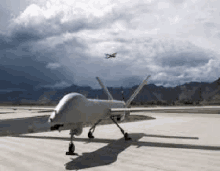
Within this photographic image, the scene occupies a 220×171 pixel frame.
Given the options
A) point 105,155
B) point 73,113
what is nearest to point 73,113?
point 73,113

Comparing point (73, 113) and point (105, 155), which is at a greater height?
point (73, 113)

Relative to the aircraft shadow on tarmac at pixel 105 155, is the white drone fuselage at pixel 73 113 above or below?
above

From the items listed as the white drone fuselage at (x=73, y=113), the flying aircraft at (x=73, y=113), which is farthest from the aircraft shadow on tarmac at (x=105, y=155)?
the white drone fuselage at (x=73, y=113)

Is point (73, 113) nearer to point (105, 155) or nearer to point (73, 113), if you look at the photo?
point (73, 113)

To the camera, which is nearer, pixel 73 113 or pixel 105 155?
pixel 73 113

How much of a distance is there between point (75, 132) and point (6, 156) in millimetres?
4273

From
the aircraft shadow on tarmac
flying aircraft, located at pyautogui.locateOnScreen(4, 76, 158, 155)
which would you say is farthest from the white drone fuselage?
the aircraft shadow on tarmac

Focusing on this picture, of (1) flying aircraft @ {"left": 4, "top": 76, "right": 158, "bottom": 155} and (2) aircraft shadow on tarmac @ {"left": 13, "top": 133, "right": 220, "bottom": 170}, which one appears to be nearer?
(2) aircraft shadow on tarmac @ {"left": 13, "top": 133, "right": 220, "bottom": 170}

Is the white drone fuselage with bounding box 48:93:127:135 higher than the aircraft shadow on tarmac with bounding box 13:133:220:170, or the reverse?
the white drone fuselage with bounding box 48:93:127:135

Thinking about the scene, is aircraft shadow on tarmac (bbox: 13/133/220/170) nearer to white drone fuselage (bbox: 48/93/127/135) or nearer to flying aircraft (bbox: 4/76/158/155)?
flying aircraft (bbox: 4/76/158/155)

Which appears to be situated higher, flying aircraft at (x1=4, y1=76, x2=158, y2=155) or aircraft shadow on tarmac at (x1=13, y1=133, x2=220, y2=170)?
flying aircraft at (x1=4, y1=76, x2=158, y2=155)

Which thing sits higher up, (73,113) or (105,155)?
(73,113)

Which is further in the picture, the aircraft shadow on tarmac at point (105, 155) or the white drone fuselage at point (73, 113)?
the white drone fuselage at point (73, 113)

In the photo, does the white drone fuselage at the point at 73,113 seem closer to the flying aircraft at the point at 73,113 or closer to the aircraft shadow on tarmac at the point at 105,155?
the flying aircraft at the point at 73,113
